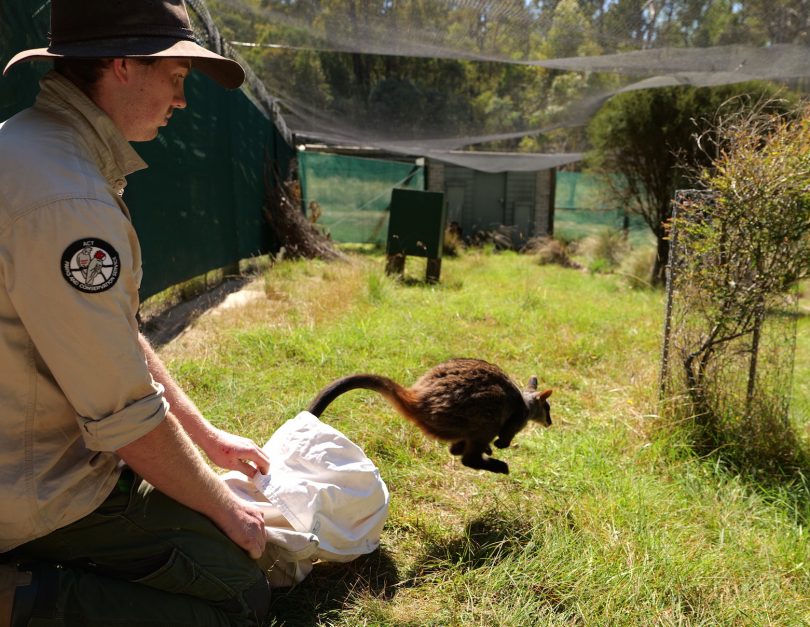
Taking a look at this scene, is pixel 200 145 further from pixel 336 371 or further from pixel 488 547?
pixel 488 547

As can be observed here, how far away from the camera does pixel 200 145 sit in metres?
7.37

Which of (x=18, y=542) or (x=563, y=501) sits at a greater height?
(x=18, y=542)

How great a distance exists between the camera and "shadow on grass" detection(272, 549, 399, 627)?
7.75 feet

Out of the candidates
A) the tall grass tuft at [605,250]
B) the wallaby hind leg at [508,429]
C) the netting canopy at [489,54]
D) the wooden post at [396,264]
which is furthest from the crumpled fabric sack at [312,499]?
the tall grass tuft at [605,250]

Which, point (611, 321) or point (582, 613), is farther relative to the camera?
point (611, 321)

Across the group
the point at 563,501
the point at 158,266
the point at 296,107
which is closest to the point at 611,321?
the point at 563,501

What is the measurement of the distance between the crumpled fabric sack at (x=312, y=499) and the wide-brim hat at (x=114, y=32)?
1585 mm

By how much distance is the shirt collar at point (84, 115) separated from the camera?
1.70 metres

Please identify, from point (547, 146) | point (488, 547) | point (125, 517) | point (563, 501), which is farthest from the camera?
point (547, 146)

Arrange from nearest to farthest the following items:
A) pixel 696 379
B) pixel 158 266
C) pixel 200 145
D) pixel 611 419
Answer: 1. pixel 696 379
2. pixel 611 419
3. pixel 158 266
4. pixel 200 145

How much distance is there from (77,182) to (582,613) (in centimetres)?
224

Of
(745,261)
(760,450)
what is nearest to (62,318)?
(745,261)

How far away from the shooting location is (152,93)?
1779 millimetres

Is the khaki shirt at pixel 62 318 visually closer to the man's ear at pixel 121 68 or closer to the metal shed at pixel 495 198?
the man's ear at pixel 121 68
